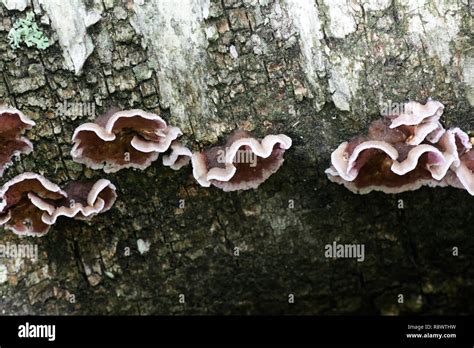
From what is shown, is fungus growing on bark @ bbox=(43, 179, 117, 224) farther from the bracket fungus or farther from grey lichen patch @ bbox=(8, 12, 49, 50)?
grey lichen patch @ bbox=(8, 12, 49, 50)

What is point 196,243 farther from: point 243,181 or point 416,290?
point 416,290

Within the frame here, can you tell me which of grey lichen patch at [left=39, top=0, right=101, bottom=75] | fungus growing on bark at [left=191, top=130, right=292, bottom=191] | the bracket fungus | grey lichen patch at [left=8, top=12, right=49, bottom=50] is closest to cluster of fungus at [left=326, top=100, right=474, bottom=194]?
fungus growing on bark at [left=191, top=130, right=292, bottom=191]

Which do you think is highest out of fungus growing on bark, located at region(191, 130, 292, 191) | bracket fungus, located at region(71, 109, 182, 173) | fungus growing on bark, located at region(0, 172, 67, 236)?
bracket fungus, located at region(71, 109, 182, 173)

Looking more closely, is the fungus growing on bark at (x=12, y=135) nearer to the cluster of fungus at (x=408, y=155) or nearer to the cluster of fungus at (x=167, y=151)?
the cluster of fungus at (x=167, y=151)

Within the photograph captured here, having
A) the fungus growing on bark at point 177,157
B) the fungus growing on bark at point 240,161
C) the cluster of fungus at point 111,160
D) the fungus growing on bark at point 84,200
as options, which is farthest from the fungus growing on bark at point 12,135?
the fungus growing on bark at point 240,161

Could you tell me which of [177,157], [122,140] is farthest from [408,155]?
[122,140]

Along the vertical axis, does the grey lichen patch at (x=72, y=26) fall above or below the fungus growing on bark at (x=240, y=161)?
above
